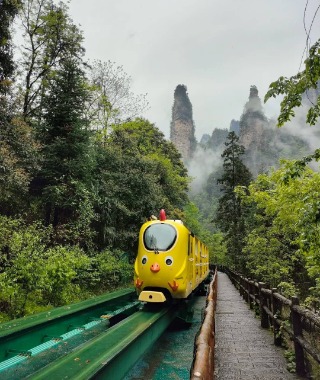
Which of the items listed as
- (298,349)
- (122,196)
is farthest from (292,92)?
(122,196)

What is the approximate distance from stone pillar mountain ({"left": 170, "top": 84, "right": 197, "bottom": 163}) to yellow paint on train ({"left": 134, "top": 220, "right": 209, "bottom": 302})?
444 feet

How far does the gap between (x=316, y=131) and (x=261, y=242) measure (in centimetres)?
13133

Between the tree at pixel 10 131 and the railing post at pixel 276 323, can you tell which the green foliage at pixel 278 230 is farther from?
the tree at pixel 10 131

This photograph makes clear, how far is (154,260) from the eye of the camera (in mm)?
9039

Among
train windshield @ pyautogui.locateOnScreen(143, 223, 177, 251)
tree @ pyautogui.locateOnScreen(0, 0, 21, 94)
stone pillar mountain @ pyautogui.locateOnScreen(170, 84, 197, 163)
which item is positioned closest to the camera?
train windshield @ pyautogui.locateOnScreen(143, 223, 177, 251)

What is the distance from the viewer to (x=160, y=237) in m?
9.38

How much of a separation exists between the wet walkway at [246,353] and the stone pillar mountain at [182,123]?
448 feet

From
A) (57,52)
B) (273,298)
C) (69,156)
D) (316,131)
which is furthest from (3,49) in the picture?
(316,131)

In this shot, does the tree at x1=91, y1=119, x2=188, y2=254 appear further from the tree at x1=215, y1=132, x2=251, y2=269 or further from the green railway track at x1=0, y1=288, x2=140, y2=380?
→ the tree at x1=215, y1=132, x2=251, y2=269

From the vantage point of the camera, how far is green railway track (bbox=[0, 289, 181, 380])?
4.31m

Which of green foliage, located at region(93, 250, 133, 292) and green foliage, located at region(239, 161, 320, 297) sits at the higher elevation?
green foliage, located at region(239, 161, 320, 297)

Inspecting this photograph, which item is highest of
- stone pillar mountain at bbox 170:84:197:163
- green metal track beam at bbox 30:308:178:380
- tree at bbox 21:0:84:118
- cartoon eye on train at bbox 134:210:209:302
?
stone pillar mountain at bbox 170:84:197:163

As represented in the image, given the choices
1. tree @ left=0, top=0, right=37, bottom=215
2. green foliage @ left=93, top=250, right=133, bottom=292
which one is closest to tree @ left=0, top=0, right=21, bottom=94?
tree @ left=0, top=0, right=37, bottom=215

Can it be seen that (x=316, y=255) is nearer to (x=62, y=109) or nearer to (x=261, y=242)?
(x=261, y=242)
